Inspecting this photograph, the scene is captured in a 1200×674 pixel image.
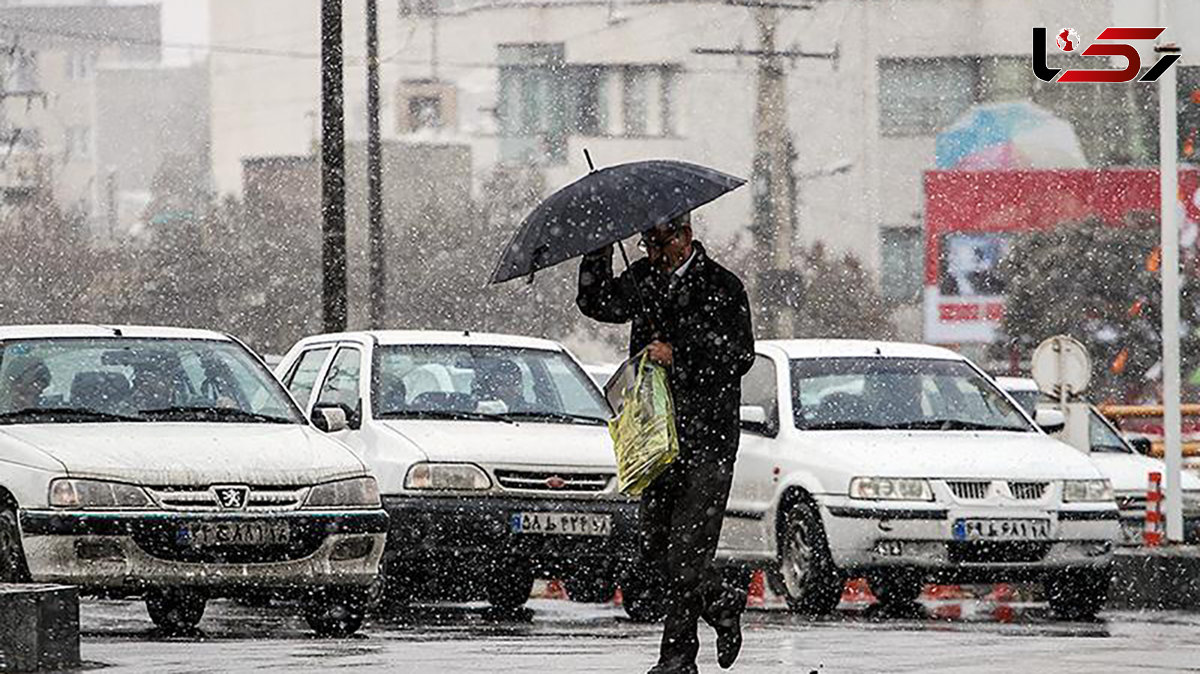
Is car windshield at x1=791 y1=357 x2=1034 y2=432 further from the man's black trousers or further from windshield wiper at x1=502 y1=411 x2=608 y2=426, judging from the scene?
the man's black trousers

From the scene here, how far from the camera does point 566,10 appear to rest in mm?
68000

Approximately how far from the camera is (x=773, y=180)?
55281mm

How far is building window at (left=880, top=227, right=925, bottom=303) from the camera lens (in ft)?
203

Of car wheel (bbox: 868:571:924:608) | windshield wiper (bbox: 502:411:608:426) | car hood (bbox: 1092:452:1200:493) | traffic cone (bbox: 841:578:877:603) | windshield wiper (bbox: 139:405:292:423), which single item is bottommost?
traffic cone (bbox: 841:578:877:603)

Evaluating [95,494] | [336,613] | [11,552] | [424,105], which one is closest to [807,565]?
[336,613]

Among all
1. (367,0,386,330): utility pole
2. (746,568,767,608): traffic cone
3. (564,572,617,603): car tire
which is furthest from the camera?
(367,0,386,330): utility pole

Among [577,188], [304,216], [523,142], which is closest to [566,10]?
[523,142]

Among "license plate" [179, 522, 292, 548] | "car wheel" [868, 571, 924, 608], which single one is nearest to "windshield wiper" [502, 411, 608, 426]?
"car wheel" [868, 571, 924, 608]

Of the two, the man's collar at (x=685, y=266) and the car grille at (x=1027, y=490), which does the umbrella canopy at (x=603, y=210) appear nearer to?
the man's collar at (x=685, y=266)

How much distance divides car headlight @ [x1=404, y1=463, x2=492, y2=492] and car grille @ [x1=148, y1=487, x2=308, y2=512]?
1891 millimetres

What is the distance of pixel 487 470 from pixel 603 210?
5.27m

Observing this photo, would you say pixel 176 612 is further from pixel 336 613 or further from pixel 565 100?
pixel 565 100

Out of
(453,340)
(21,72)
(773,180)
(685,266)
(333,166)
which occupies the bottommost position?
(453,340)

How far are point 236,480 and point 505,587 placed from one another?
355 cm
